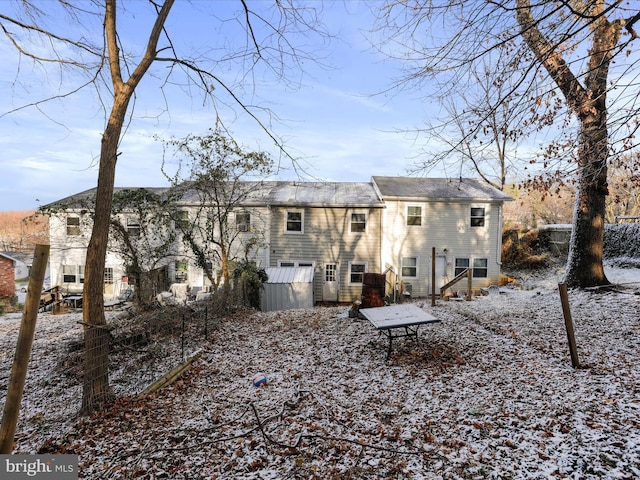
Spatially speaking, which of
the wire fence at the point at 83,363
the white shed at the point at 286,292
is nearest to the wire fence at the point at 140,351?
the wire fence at the point at 83,363

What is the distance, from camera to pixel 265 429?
356 cm

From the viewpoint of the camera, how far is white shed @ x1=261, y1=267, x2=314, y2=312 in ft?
41.5

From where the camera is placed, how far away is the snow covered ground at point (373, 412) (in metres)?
2.93

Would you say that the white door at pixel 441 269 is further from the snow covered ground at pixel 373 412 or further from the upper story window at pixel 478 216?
the snow covered ground at pixel 373 412

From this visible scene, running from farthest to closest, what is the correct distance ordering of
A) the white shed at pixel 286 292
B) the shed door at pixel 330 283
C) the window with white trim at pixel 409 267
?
the shed door at pixel 330 283 → the window with white trim at pixel 409 267 → the white shed at pixel 286 292

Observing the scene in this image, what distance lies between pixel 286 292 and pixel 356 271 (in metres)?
4.86

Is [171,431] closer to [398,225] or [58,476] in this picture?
[58,476]

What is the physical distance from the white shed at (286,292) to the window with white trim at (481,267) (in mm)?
8405

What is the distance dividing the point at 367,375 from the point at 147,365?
358 centimetres

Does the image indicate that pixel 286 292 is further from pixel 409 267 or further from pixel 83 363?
pixel 83 363

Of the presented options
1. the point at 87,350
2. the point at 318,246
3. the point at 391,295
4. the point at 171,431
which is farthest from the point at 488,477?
the point at 318,246

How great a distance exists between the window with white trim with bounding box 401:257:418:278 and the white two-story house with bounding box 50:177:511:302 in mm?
49

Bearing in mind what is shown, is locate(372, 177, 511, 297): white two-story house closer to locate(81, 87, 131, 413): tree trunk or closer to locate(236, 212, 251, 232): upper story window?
locate(236, 212, 251, 232): upper story window

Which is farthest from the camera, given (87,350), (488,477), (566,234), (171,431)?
(566,234)
